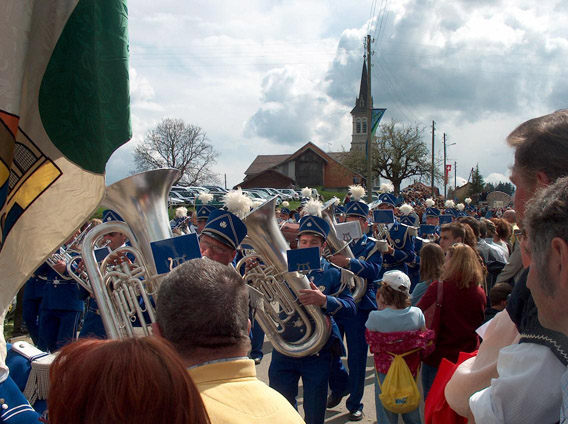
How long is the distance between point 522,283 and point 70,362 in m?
1.23

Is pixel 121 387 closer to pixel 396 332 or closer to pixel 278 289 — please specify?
pixel 278 289

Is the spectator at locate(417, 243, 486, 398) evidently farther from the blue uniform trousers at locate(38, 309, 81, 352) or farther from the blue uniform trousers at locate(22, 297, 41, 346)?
the blue uniform trousers at locate(22, 297, 41, 346)

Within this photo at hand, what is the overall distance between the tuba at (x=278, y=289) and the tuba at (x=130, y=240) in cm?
94

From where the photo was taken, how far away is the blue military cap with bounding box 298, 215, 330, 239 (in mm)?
4402

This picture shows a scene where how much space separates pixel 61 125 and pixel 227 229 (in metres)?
1.76

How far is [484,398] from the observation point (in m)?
1.26

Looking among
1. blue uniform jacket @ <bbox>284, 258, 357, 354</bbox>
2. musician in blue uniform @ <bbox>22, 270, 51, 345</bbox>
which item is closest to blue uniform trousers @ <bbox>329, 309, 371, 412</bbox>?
blue uniform jacket @ <bbox>284, 258, 357, 354</bbox>

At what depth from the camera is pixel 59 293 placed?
5.34 m

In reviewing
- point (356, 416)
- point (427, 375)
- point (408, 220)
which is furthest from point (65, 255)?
point (408, 220)

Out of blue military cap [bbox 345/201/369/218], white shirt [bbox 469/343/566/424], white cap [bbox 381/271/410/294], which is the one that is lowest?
white cap [bbox 381/271/410/294]

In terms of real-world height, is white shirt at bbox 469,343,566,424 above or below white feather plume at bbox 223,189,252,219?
below

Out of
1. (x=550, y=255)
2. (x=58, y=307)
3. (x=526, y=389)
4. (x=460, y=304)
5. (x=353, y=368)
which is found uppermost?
(x=550, y=255)

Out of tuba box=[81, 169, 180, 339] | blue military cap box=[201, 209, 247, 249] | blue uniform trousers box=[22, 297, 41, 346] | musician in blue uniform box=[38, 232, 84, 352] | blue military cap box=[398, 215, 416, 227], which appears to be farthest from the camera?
blue military cap box=[398, 215, 416, 227]

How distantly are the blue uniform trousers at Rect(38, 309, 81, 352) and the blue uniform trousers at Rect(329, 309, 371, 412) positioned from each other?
118 inches
